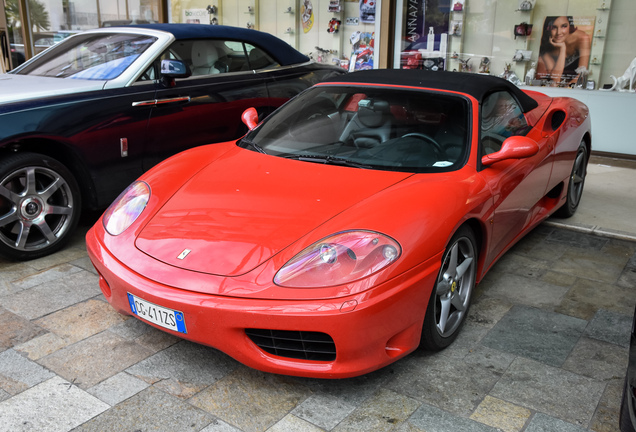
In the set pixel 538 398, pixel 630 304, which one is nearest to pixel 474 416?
pixel 538 398

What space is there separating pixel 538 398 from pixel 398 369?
2.01 ft

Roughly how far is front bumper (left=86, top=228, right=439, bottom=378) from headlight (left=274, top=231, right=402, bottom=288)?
0.29 ft

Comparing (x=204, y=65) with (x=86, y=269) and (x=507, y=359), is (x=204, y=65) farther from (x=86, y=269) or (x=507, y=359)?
(x=507, y=359)

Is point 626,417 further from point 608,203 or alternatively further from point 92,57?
point 92,57

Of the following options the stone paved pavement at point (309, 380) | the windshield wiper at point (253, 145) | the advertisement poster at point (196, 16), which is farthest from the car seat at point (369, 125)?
the advertisement poster at point (196, 16)

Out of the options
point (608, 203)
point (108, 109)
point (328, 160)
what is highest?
point (108, 109)

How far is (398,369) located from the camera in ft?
9.22

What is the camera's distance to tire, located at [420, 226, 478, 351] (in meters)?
2.79

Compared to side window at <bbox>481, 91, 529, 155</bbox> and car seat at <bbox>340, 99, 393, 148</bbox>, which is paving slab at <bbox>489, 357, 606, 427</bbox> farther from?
car seat at <bbox>340, 99, 393, 148</bbox>

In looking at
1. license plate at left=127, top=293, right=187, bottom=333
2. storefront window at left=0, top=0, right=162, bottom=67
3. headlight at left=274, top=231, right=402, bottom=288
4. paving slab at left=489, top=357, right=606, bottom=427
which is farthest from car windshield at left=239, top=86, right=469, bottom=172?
storefront window at left=0, top=0, right=162, bottom=67

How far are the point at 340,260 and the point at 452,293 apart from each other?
761 mm

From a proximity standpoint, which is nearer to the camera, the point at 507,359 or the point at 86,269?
the point at 507,359

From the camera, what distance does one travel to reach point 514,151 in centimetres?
318

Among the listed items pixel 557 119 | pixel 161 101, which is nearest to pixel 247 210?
pixel 161 101
